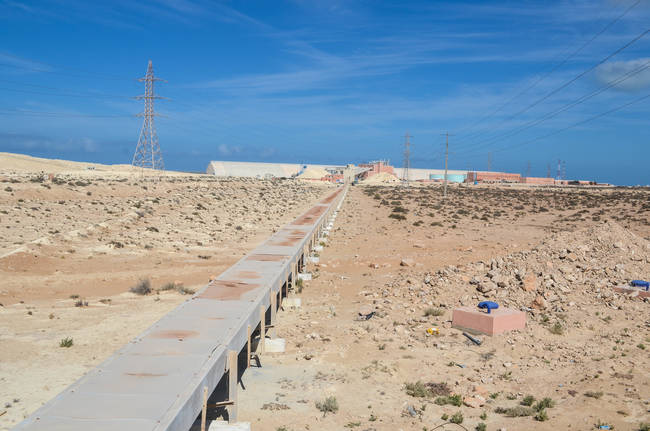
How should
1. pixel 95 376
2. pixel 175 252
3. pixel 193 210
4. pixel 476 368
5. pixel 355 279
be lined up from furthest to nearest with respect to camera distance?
pixel 193 210 → pixel 175 252 → pixel 355 279 → pixel 476 368 → pixel 95 376

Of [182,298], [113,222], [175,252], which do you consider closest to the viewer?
[182,298]

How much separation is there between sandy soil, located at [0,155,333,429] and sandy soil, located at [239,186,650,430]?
2999 millimetres

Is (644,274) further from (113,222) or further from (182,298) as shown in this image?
(113,222)

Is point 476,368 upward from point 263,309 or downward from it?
downward

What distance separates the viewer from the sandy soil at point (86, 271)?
8.15m

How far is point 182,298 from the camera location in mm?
12516

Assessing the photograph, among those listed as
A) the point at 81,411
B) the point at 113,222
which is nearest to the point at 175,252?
the point at 113,222

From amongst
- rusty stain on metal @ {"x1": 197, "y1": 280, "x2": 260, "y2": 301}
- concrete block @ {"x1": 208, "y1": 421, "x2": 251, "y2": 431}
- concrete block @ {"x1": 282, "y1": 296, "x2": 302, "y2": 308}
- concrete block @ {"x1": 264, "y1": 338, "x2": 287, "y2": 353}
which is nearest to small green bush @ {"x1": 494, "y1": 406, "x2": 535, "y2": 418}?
concrete block @ {"x1": 208, "y1": 421, "x2": 251, "y2": 431}

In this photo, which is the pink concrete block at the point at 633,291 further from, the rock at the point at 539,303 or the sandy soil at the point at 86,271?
the sandy soil at the point at 86,271

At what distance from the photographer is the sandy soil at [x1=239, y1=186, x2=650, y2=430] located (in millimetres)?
6848

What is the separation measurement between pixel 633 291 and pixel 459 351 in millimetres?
5950

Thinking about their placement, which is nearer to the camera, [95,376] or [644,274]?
[95,376]

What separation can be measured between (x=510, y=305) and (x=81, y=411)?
9588 mm

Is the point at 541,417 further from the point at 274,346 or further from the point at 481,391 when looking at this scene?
the point at 274,346
